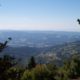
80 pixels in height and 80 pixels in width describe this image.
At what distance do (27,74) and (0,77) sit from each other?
153 feet

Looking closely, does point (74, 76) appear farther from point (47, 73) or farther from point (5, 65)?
point (5, 65)

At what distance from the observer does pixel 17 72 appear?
35.4 feet

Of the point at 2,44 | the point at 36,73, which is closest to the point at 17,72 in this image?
the point at 2,44

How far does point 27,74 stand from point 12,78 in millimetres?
46563

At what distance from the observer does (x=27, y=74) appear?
2231 inches

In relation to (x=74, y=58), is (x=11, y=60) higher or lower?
higher

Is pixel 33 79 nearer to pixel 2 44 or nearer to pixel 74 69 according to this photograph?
pixel 74 69

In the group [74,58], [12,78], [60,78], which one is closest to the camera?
[12,78]

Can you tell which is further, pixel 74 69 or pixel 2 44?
pixel 74 69

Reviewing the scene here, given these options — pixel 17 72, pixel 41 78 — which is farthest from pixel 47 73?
pixel 17 72

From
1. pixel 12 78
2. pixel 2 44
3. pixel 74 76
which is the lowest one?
pixel 74 76

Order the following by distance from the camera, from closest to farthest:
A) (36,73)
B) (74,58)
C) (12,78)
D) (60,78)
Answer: (12,78), (60,78), (36,73), (74,58)

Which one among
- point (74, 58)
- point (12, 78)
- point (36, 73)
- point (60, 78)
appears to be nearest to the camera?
point (12, 78)

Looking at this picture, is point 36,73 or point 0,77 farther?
point 36,73
